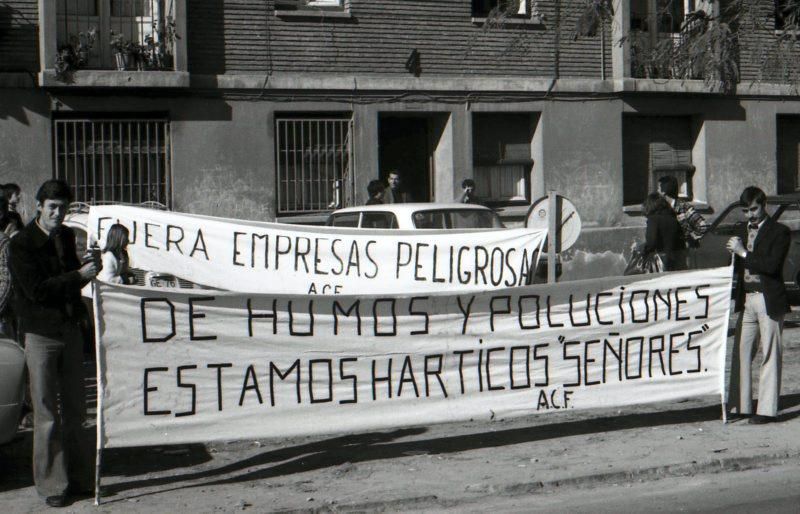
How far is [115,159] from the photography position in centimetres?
1927

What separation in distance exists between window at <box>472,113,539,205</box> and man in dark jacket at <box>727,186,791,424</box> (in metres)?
12.8

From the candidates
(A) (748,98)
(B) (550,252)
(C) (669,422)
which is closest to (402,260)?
(B) (550,252)

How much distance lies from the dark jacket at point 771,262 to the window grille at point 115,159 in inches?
481

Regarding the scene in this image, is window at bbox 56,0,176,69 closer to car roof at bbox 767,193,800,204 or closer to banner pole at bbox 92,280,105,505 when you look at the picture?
car roof at bbox 767,193,800,204

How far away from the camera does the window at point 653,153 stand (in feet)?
77.0

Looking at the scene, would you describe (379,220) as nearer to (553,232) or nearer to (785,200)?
(553,232)

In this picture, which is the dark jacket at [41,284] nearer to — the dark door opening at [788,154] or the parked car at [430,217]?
the parked car at [430,217]

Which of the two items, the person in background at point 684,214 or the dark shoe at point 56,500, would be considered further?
the person in background at point 684,214

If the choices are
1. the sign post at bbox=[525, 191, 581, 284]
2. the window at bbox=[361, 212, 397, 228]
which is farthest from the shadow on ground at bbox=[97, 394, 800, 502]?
the window at bbox=[361, 212, 397, 228]

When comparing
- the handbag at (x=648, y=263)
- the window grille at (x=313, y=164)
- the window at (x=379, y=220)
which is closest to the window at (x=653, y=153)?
the window grille at (x=313, y=164)

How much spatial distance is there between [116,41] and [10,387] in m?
12.1

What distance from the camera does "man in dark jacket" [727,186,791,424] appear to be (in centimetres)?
911

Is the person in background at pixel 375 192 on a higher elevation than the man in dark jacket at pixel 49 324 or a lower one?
higher

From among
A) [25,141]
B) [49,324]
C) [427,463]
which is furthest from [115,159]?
[49,324]
